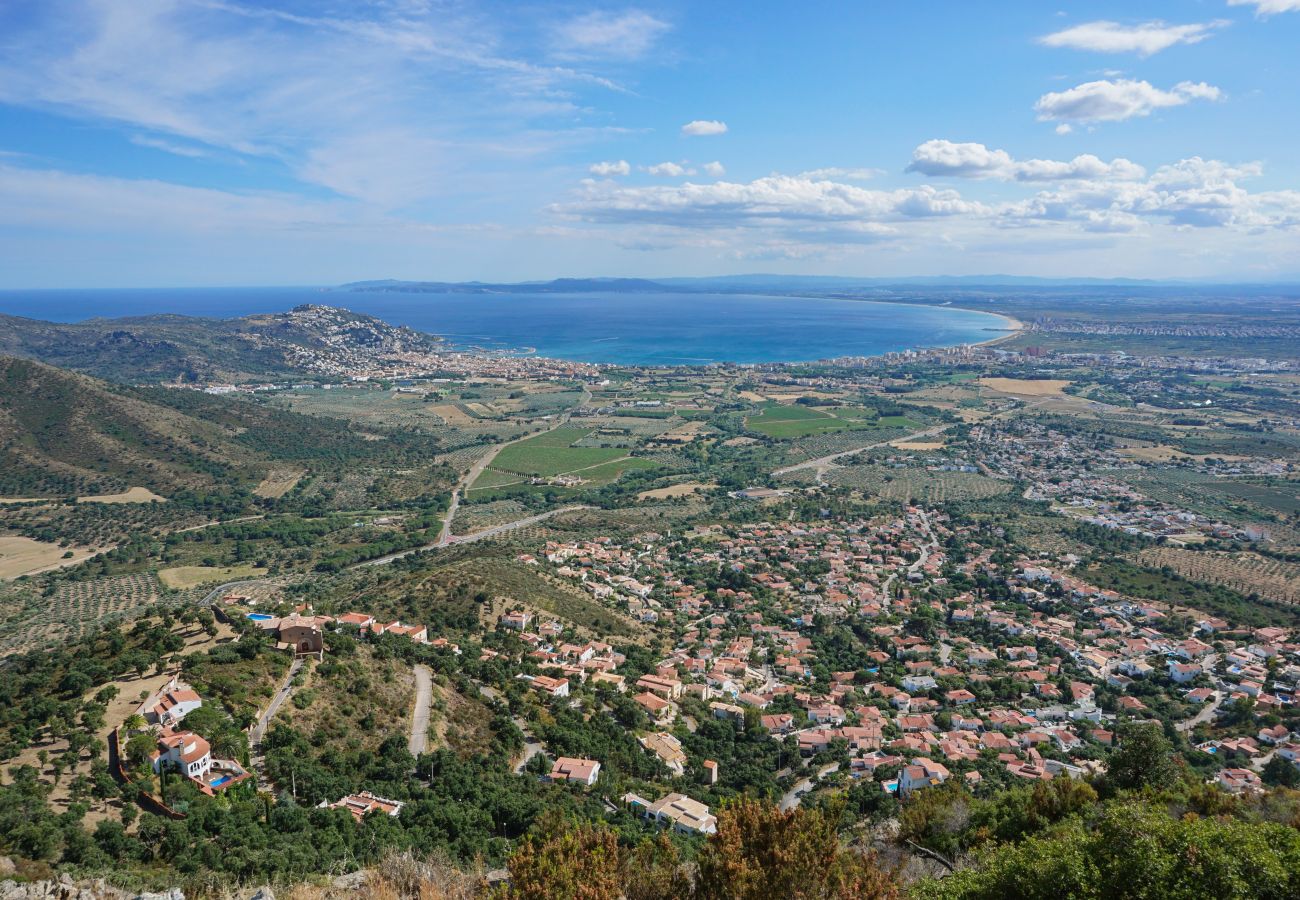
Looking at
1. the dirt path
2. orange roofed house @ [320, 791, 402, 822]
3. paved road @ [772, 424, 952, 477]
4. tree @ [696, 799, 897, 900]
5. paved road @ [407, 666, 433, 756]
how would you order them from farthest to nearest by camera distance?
paved road @ [772, 424, 952, 477] → paved road @ [407, 666, 433, 756] → the dirt path → orange roofed house @ [320, 791, 402, 822] → tree @ [696, 799, 897, 900]

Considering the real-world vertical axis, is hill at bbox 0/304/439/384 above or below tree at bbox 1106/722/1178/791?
above

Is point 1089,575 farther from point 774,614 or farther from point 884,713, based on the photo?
point 884,713

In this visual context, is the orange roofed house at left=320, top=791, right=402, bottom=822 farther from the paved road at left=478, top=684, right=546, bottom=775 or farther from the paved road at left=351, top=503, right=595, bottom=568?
the paved road at left=351, top=503, right=595, bottom=568

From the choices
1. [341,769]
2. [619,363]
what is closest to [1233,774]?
[341,769]

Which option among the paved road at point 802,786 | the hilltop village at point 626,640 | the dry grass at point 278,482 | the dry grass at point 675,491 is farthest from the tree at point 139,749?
the dry grass at point 675,491

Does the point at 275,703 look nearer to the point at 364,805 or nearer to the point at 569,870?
the point at 364,805

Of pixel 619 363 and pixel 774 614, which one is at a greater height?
pixel 619 363

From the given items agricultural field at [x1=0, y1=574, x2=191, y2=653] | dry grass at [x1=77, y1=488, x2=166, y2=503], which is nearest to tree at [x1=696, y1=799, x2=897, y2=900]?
agricultural field at [x1=0, y1=574, x2=191, y2=653]
